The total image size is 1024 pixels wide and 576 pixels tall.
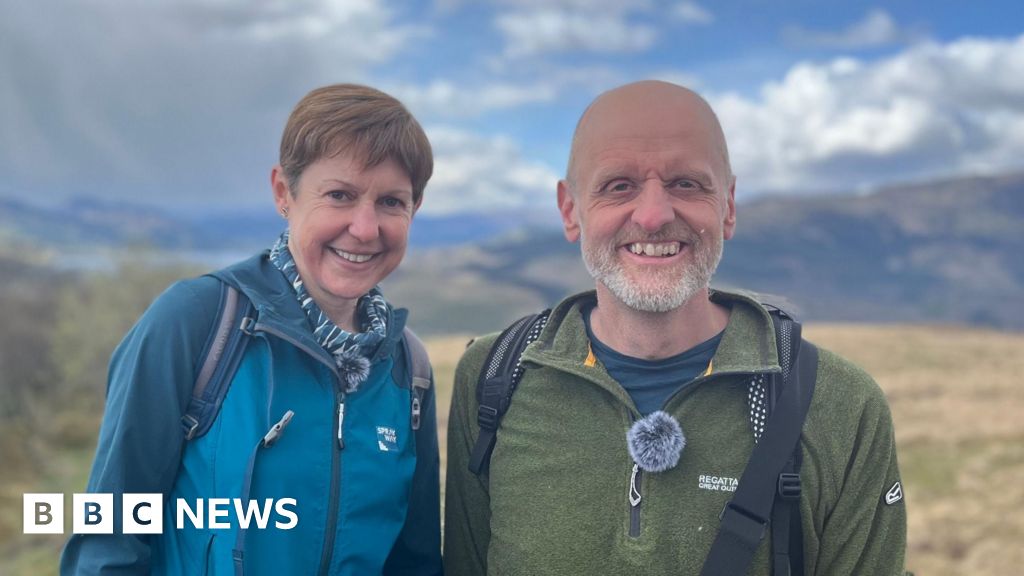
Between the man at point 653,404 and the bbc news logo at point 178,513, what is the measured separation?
120 centimetres

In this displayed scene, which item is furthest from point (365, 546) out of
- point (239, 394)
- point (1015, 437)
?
point (1015, 437)

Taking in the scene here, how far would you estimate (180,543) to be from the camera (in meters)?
4.12

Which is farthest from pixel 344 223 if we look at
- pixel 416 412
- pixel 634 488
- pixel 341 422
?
pixel 634 488

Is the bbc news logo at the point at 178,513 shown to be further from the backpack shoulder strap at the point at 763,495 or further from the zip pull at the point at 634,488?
the backpack shoulder strap at the point at 763,495

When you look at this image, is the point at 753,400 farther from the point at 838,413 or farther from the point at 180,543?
the point at 180,543

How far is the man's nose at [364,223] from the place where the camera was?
14.4 feet

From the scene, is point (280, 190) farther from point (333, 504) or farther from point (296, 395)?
point (333, 504)

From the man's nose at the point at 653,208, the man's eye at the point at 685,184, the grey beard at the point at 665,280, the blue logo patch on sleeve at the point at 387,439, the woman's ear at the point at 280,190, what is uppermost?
the woman's ear at the point at 280,190

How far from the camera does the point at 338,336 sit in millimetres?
4367

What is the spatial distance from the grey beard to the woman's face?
120 cm

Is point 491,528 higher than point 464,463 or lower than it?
lower

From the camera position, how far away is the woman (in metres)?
4.01

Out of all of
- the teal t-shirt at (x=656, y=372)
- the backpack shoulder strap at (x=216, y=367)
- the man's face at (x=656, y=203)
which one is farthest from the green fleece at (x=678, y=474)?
the backpack shoulder strap at (x=216, y=367)

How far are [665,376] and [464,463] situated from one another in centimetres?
136
